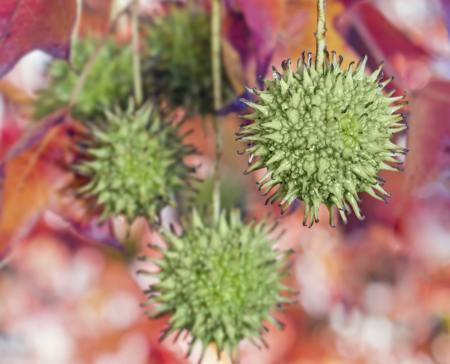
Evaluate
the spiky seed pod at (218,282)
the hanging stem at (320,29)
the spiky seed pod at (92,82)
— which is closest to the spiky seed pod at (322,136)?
the hanging stem at (320,29)

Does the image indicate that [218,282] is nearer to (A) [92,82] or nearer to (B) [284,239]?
(A) [92,82]

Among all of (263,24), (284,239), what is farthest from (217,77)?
(284,239)

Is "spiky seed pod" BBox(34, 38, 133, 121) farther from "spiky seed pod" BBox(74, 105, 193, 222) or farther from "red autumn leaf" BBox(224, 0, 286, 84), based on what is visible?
"red autumn leaf" BBox(224, 0, 286, 84)

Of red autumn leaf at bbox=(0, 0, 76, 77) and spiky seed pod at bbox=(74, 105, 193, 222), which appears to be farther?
spiky seed pod at bbox=(74, 105, 193, 222)

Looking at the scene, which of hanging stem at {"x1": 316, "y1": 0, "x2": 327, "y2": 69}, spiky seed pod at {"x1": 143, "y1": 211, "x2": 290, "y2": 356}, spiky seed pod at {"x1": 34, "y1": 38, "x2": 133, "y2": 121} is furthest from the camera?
spiky seed pod at {"x1": 34, "y1": 38, "x2": 133, "y2": 121}

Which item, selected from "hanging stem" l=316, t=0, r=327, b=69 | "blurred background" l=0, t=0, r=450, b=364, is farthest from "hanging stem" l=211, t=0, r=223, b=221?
"hanging stem" l=316, t=0, r=327, b=69

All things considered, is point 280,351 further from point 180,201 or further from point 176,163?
point 176,163

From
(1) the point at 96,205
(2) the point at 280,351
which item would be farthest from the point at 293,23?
(2) the point at 280,351
